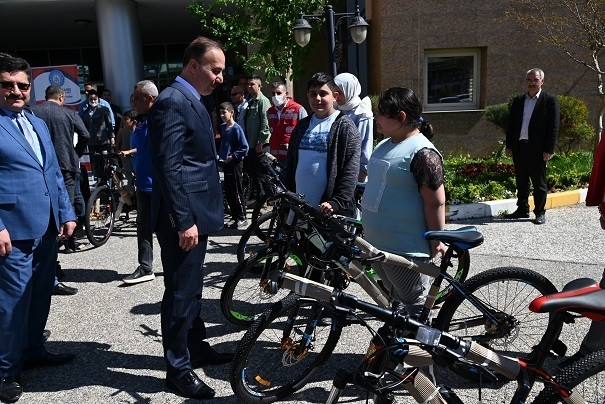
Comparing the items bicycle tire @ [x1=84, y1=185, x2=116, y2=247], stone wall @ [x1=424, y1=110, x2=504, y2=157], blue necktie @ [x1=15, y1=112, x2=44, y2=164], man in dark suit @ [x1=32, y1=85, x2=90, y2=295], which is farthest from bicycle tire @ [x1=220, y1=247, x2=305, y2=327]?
stone wall @ [x1=424, y1=110, x2=504, y2=157]

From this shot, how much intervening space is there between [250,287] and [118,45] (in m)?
11.7

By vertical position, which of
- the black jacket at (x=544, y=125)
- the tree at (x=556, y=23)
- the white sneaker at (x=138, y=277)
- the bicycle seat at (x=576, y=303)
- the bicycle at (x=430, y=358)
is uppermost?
the tree at (x=556, y=23)

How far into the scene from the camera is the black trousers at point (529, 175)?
261 inches

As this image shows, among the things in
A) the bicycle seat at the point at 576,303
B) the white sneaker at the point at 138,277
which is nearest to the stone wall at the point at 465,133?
the white sneaker at the point at 138,277

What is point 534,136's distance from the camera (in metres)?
6.59

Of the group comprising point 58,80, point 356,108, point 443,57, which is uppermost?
point 443,57

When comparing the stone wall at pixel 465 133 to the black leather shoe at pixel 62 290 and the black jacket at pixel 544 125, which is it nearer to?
the black jacket at pixel 544 125

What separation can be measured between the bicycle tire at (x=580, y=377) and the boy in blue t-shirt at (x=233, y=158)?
5560 millimetres

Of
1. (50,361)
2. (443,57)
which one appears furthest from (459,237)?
(443,57)

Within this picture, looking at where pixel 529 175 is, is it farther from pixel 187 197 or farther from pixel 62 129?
pixel 62 129

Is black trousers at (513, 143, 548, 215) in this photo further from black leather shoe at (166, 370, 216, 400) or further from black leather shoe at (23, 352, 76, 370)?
black leather shoe at (23, 352, 76, 370)

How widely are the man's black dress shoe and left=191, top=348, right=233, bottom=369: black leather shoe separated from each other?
3.41 ft

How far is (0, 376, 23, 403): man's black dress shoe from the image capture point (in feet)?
10.0

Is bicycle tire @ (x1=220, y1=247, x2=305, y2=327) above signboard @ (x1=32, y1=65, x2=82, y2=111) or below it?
below
